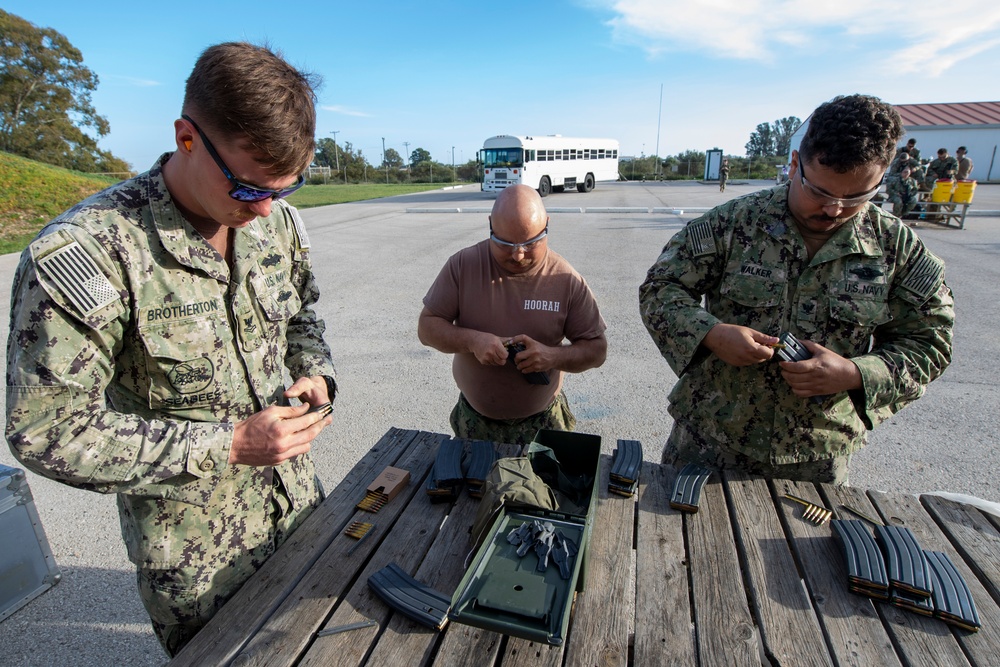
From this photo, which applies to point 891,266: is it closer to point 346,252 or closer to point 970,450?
point 970,450

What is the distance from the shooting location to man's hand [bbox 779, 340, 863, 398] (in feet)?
5.65

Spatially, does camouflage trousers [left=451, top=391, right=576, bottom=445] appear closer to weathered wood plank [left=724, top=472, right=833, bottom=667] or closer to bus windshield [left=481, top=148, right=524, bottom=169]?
weathered wood plank [left=724, top=472, right=833, bottom=667]

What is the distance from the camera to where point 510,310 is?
7.98ft

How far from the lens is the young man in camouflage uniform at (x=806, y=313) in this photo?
69.4 inches

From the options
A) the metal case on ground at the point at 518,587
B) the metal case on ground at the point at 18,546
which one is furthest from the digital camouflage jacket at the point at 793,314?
the metal case on ground at the point at 18,546

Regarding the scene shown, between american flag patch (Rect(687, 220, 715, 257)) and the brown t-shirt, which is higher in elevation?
american flag patch (Rect(687, 220, 715, 257))

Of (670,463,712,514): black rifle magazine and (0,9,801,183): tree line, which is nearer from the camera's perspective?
(670,463,712,514): black rifle magazine

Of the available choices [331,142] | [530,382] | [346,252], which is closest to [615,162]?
[346,252]

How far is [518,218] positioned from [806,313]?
44.4 inches

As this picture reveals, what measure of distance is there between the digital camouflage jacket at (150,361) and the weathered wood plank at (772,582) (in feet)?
4.60

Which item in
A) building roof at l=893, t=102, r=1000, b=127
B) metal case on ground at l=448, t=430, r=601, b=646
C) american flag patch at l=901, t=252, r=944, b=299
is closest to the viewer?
metal case on ground at l=448, t=430, r=601, b=646

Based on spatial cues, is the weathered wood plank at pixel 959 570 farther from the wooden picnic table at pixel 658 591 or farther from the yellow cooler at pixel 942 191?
the yellow cooler at pixel 942 191

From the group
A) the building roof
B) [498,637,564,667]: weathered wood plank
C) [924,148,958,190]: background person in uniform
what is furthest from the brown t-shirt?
the building roof

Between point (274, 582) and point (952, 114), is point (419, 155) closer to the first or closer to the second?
point (952, 114)
